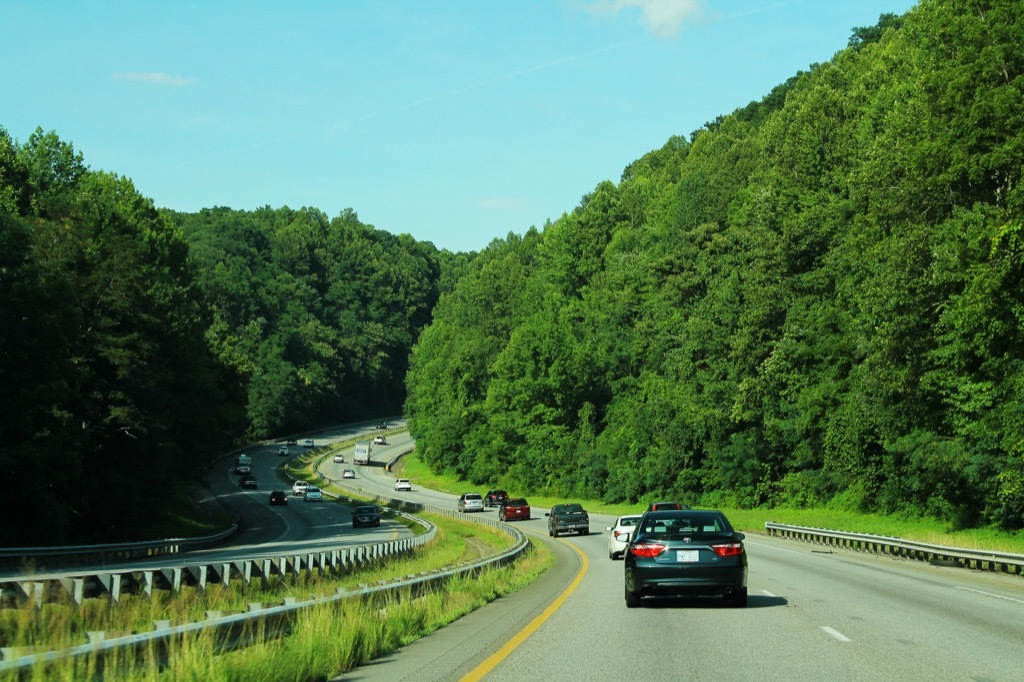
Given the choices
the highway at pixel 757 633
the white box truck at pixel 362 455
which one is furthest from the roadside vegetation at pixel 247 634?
the white box truck at pixel 362 455

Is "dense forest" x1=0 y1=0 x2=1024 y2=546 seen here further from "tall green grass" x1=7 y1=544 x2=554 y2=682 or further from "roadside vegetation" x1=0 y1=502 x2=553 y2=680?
"tall green grass" x1=7 y1=544 x2=554 y2=682

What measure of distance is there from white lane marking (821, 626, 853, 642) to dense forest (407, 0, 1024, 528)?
23.0 metres

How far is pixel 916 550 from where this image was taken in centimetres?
3344

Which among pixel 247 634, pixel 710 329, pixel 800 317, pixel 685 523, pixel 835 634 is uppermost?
pixel 710 329

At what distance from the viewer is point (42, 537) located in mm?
41875

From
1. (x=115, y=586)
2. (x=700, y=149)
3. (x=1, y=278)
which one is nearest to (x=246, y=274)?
(x=700, y=149)

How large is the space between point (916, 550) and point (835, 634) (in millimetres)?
22034

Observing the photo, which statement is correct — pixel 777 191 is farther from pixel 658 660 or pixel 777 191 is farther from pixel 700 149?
pixel 658 660

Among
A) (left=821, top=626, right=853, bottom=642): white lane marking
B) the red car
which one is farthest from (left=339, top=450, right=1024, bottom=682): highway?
the red car

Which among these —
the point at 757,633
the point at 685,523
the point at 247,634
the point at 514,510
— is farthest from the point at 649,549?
the point at 514,510

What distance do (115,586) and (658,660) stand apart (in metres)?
6.53

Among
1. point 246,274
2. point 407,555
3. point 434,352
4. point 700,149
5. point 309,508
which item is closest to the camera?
point 407,555

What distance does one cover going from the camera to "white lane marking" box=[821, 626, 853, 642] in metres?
12.8

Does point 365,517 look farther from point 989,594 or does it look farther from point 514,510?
point 989,594
